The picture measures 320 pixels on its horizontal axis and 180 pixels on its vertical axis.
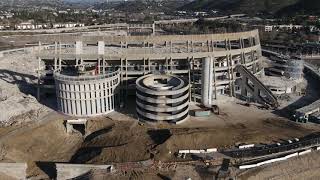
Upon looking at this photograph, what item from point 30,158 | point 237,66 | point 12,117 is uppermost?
point 237,66

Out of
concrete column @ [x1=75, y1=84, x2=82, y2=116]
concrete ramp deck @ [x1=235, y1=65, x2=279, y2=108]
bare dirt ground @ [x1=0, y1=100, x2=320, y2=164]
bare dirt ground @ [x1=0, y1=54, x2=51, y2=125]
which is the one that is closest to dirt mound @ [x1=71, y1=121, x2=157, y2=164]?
bare dirt ground @ [x1=0, y1=100, x2=320, y2=164]

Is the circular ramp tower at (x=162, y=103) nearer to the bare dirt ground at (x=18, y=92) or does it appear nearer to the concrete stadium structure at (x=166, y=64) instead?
the concrete stadium structure at (x=166, y=64)

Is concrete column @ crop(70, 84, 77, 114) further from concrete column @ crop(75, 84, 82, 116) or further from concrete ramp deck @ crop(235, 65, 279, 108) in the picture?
concrete ramp deck @ crop(235, 65, 279, 108)

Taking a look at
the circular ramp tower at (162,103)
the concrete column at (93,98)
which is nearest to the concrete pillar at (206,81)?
the circular ramp tower at (162,103)

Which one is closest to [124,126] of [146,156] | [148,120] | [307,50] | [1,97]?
[148,120]

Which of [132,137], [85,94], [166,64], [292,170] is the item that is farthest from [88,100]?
[292,170]

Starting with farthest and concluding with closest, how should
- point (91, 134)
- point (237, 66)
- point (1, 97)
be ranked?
point (237, 66) → point (1, 97) → point (91, 134)

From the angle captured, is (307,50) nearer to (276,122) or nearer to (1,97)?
(276,122)
